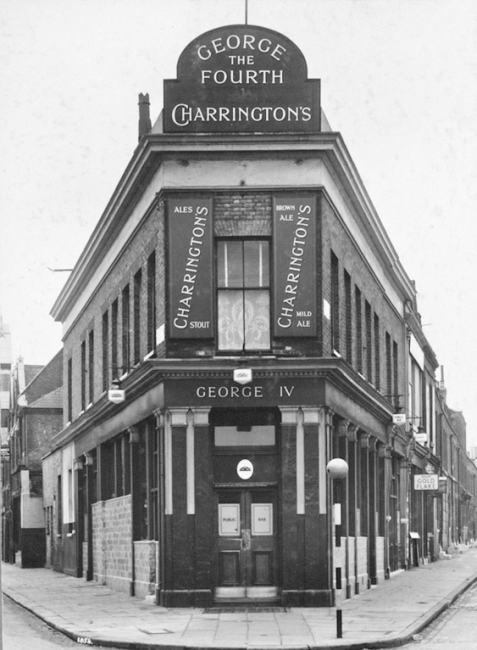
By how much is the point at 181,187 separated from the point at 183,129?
3.83 ft

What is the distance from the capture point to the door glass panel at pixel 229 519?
21766 mm

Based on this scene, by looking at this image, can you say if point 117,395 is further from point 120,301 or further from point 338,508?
point 338,508

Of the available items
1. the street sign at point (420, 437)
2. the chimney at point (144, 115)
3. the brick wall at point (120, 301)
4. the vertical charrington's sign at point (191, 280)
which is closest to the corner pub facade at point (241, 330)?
the vertical charrington's sign at point (191, 280)

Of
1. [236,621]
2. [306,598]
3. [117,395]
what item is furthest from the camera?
[117,395]

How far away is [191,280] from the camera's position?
2170 cm

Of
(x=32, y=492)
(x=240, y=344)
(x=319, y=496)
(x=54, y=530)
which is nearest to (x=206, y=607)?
(x=319, y=496)

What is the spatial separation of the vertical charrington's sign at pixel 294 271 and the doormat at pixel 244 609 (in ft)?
16.9

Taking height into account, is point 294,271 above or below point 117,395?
above

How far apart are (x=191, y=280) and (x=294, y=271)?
2.00 metres

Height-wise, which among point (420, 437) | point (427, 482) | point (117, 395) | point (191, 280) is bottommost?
point (427, 482)

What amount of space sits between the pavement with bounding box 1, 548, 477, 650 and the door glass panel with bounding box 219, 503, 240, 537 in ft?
5.65

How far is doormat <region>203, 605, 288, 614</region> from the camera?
20.4 meters

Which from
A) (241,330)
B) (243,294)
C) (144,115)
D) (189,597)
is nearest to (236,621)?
(189,597)

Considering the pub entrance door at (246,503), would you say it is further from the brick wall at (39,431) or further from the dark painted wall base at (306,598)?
the brick wall at (39,431)
